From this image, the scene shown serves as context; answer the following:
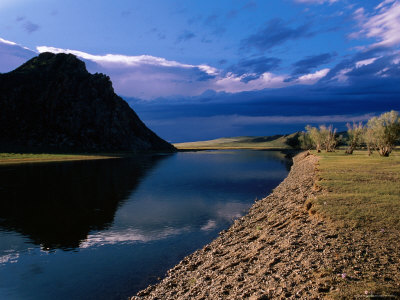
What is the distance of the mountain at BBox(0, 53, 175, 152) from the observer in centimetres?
16212

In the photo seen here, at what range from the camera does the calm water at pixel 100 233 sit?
1703 cm

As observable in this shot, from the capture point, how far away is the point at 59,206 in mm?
37250

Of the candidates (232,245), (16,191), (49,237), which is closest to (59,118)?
(16,191)

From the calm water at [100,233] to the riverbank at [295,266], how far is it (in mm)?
2831

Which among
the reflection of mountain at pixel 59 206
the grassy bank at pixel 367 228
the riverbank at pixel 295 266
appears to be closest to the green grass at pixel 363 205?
the grassy bank at pixel 367 228

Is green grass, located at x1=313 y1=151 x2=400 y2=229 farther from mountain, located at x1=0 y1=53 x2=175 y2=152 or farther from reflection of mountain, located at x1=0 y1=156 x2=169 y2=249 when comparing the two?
mountain, located at x1=0 y1=53 x2=175 y2=152

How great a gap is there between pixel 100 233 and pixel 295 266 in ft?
61.0

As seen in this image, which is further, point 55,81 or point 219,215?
point 55,81

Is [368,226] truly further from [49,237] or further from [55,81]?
[55,81]

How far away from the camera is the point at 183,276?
16453 millimetres

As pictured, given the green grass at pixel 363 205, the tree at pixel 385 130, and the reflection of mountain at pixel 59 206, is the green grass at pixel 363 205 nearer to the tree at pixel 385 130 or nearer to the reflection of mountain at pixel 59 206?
the reflection of mountain at pixel 59 206

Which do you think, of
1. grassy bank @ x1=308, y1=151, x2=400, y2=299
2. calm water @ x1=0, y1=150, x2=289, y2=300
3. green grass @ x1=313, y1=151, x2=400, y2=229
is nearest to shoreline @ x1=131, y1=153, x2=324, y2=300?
grassy bank @ x1=308, y1=151, x2=400, y2=299

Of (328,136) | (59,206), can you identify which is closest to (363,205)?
(59,206)

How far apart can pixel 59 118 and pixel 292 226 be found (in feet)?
585
